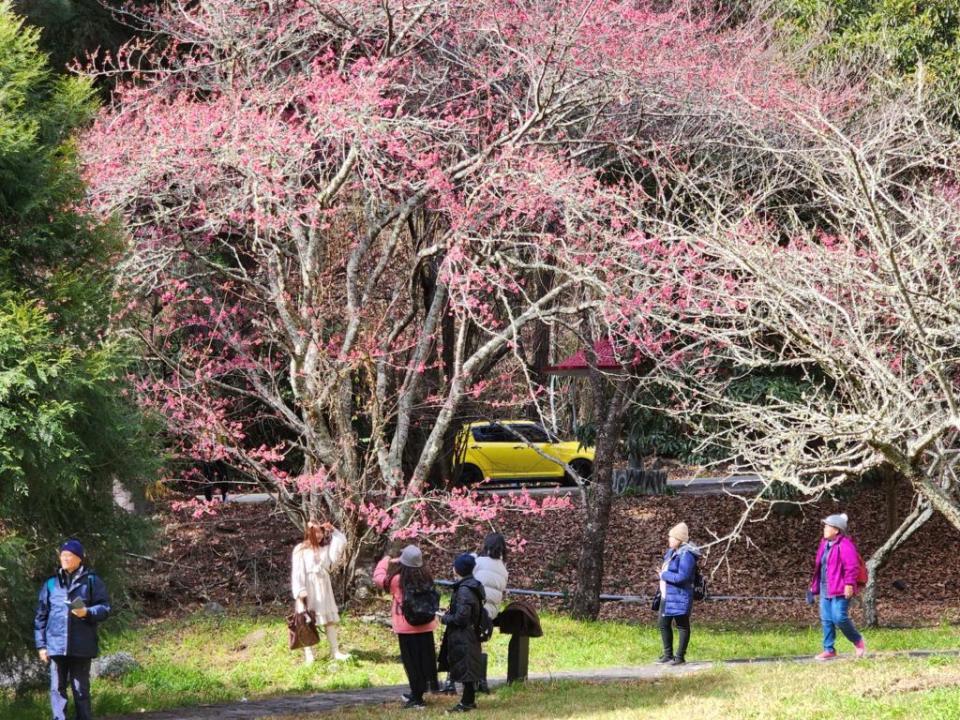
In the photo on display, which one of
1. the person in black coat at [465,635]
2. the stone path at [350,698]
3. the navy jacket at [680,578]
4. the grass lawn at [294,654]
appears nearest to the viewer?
the person in black coat at [465,635]

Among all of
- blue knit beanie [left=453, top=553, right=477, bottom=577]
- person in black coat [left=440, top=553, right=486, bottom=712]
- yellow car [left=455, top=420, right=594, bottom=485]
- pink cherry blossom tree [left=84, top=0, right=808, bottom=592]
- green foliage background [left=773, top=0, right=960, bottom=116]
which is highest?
green foliage background [left=773, top=0, right=960, bottom=116]

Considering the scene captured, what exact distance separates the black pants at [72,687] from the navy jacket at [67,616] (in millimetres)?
163

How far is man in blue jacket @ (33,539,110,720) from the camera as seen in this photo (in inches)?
352

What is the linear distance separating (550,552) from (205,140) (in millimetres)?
10425

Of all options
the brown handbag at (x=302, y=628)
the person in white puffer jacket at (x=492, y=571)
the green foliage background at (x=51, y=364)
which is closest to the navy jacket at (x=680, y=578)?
the person in white puffer jacket at (x=492, y=571)

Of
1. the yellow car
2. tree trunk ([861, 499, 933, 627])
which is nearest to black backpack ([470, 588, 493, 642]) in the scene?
tree trunk ([861, 499, 933, 627])

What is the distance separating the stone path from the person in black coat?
1.98 feet

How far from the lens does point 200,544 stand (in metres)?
20.0

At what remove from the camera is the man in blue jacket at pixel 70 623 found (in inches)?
352

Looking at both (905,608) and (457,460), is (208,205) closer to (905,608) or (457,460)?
(457,460)

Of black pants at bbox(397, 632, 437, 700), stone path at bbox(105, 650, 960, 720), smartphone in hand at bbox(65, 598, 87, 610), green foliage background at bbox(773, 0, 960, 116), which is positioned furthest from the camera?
green foliage background at bbox(773, 0, 960, 116)

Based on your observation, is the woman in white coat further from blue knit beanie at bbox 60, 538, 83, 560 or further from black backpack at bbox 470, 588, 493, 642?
blue knit beanie at bbox 60, 538, 83, 560

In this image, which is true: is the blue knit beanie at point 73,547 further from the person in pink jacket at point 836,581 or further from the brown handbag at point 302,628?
the person in pink jacket at point 836,581

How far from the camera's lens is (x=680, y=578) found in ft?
38.2
